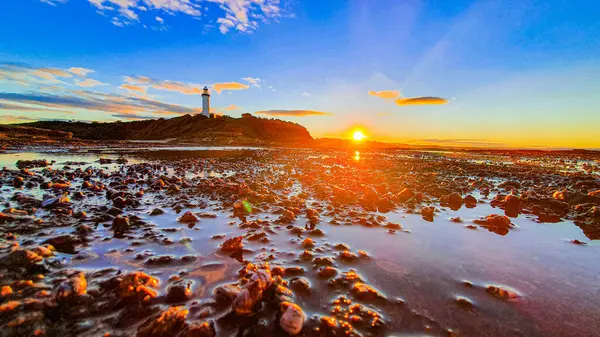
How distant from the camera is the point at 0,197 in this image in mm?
6238

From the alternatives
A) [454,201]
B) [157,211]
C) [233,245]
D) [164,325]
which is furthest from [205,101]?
[164,325]

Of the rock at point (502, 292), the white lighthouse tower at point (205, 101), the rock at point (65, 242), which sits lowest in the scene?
the rock at point (65, 242)

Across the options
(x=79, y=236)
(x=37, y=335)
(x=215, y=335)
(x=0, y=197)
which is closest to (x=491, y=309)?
(x=215, y=335)

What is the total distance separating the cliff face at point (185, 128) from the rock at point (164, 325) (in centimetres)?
7159

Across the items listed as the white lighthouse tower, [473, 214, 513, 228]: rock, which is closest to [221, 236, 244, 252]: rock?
[473, 214, 513, 228]: rock

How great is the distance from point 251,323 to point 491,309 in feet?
7.50

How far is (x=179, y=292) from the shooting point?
8.60 feet

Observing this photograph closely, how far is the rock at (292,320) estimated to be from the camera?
7.13 ft

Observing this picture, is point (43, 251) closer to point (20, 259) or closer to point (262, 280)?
point (20, 259)

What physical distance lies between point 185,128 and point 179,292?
287ft

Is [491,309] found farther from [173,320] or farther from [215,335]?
[173,320]

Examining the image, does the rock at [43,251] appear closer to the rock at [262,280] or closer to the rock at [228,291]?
the rock at [228,291]

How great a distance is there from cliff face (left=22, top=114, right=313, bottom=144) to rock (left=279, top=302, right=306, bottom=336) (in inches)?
2825

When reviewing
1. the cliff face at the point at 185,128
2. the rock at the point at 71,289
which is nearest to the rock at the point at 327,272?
the rock at the point at 71,289
